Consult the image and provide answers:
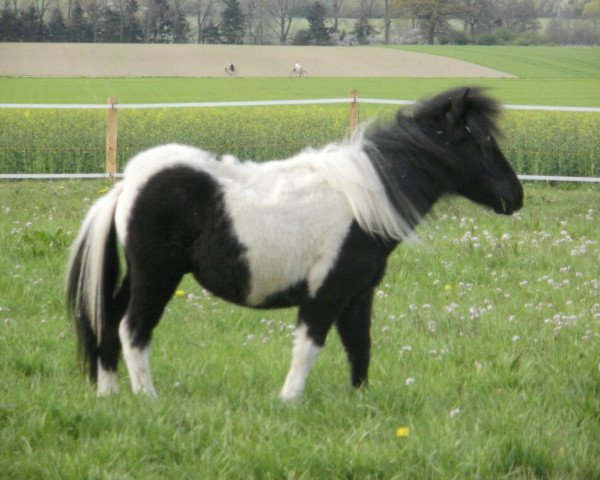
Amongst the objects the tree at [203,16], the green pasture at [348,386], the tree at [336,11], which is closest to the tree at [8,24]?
the tree at [203,16]

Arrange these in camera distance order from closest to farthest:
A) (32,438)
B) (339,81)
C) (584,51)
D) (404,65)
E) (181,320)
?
(32,438), (181,320), (339,81), (404,65), (584,51)

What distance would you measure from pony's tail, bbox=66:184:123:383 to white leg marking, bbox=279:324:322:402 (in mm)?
1099

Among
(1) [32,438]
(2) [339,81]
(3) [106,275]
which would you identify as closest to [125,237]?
(3) [106,275]

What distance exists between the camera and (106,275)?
547cm

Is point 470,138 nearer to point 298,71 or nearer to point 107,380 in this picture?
point 107,380

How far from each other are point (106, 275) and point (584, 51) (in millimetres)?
61585

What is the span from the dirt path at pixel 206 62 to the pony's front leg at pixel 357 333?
148 feet

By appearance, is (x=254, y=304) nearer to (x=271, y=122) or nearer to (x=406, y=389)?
(x=406, y=389)

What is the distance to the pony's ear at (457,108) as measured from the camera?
5.30 meters

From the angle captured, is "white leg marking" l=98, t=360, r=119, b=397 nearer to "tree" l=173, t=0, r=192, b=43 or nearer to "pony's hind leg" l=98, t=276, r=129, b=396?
"pony's hind leg" l=98, t=276, r=129, b=396

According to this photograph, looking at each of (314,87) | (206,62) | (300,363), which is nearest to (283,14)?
(206,62)

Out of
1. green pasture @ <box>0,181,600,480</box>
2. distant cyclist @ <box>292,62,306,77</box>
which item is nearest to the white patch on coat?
green pasture @ <box>0,181,600,480</box>

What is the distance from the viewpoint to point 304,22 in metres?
71.3

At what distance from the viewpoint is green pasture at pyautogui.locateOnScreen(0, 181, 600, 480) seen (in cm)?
422
